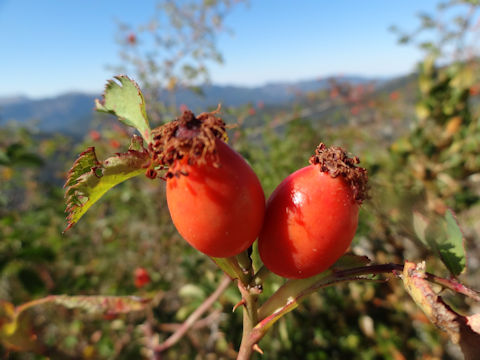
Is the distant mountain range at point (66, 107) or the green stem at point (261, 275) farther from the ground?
the distant mountain range at point (66, 107)

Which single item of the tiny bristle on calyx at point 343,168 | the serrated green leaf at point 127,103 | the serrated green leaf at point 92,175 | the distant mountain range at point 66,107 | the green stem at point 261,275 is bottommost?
the green stem at point 261,275

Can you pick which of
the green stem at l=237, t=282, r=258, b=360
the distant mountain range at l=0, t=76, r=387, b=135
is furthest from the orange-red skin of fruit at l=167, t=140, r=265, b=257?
the distant mountain range at l=0, t=76, r=387, b=135

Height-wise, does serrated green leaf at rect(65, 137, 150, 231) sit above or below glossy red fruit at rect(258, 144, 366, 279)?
above

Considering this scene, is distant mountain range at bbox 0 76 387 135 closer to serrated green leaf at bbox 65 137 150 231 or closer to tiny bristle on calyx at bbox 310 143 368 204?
tiny bristle on calyx at bbox 310 143 368 204

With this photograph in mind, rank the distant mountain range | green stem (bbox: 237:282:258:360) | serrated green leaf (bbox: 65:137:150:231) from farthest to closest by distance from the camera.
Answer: the distant mountain range
green stem (bbox: 237:282:258:360)
serrated green leaf (bbox: 65:137:150:231)

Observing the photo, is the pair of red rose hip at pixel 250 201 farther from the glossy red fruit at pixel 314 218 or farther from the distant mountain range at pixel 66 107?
the distant mountain range at pixel 66 107

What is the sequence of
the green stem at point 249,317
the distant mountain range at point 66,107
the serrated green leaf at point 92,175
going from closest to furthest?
the serrated green leaf at point 92,175, the green stem at point 249,317, the distant mountain range at point 66,107

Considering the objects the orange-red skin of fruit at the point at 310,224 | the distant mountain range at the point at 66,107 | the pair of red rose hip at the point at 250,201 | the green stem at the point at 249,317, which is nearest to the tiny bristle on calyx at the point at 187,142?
the pair of red rose hip at the point at 250,201
